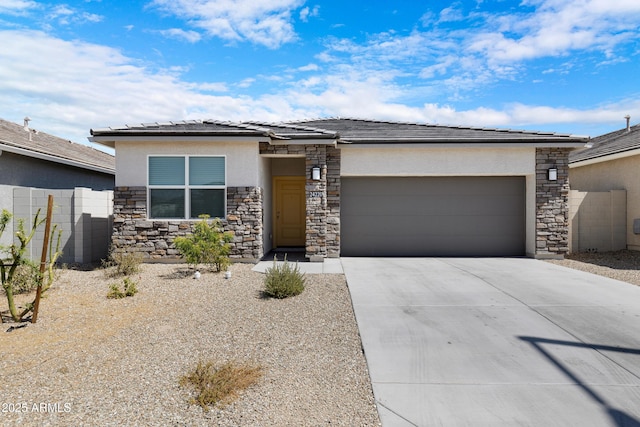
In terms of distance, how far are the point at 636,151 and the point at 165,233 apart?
14.0m

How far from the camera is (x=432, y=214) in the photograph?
11.6 meters

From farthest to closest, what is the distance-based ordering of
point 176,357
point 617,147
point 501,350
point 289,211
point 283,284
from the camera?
point 289,211, point 617,147, point 283,284, point 501,350, point 176,357

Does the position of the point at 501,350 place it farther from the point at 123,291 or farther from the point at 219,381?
the point at 123,291

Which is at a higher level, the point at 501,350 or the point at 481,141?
the point at 481,141

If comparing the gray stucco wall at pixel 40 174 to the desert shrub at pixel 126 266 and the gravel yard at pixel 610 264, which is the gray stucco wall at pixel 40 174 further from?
the gravel yard at pixel 610 264

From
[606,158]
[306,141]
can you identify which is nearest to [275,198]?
[306,141]

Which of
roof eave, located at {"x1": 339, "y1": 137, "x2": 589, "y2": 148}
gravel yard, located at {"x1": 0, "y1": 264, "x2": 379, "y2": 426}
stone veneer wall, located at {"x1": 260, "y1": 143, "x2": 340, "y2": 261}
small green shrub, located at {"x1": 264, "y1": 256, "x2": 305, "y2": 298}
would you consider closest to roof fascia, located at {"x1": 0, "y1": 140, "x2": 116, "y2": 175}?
gravel yard, located at {"x1": 0, "y1": 264, "x2": 379, "y2": 426}

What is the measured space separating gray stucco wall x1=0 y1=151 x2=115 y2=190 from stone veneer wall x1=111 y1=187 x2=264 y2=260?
381cm

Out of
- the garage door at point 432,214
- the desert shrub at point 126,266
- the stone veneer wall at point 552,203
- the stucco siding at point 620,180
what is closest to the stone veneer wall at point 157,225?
the desert shrub at point 126,266

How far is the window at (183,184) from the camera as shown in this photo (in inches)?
390

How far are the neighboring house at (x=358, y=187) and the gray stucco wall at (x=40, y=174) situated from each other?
11.5 ft

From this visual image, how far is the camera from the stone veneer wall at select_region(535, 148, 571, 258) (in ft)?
36.0

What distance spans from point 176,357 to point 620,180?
14.7m

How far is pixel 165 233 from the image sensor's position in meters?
9.88
